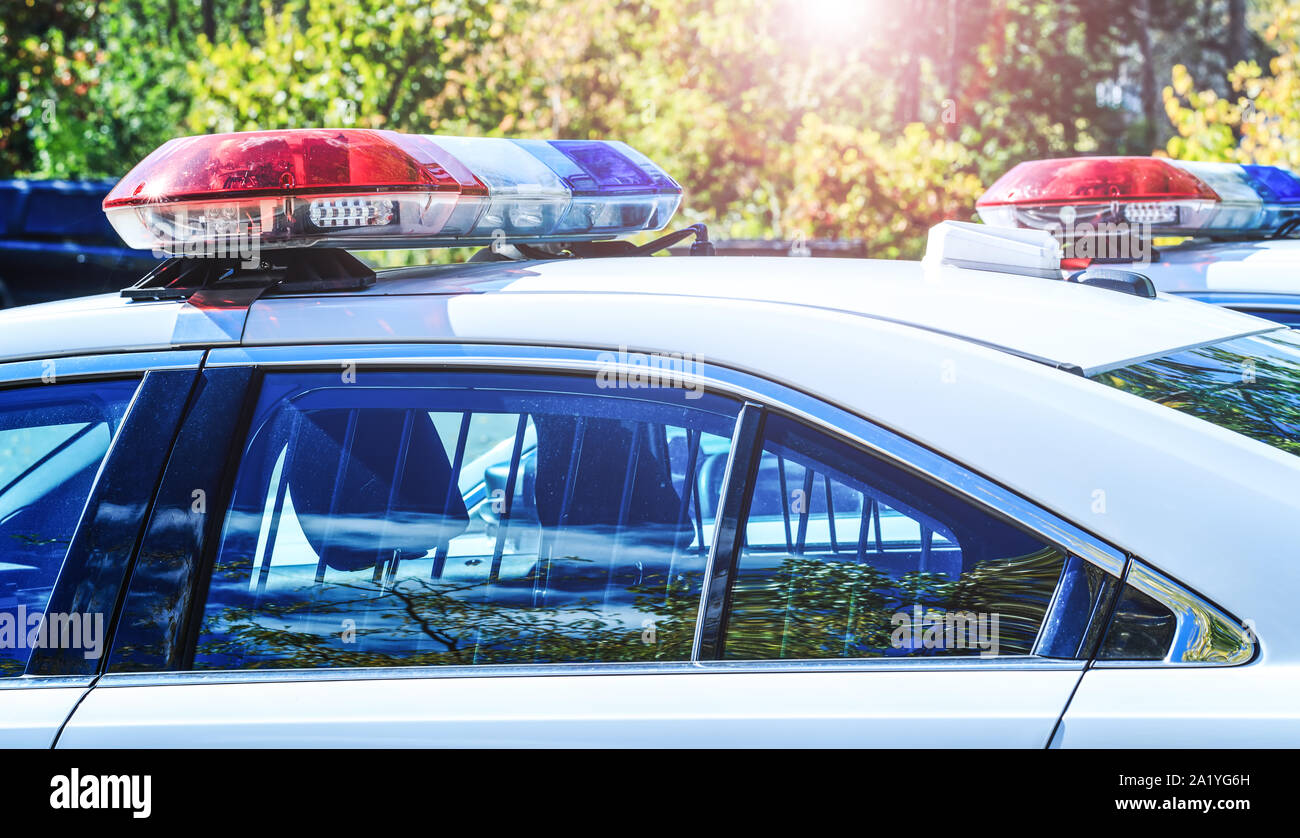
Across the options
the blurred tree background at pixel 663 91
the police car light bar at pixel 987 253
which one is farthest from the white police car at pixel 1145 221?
the blurred tree background at pixel 663 91

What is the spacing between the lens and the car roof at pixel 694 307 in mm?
1655

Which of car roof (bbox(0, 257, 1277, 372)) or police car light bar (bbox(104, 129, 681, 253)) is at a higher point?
police car light bar (bbox(104, 129, 681, 253))

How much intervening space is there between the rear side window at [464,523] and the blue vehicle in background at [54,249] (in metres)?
11.7

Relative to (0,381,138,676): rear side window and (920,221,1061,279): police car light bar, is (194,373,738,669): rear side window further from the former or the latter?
(920,221,1061,279): police car light bar

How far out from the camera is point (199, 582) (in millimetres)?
1683

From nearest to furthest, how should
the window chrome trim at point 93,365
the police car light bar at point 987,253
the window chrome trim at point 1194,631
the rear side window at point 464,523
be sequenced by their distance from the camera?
the window chrome trim at point 1194,631
the rear side window at point 464,523
the window chrome trim at point 93,365
the police car light bar at point 987,253

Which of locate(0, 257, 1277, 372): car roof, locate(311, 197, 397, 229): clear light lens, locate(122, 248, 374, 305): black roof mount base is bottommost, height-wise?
locate(0, 257, 1277, 372): car roof

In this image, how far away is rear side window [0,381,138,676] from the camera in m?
1.78

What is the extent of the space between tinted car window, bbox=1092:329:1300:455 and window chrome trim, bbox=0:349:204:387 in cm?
123

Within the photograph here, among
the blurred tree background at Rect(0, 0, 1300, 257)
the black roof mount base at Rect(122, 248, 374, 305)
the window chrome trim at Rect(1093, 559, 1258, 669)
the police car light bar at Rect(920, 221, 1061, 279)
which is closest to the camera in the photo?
the window chrome trim at Rect(1093, 559, 1258, 669)

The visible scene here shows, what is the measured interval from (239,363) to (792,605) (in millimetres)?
821

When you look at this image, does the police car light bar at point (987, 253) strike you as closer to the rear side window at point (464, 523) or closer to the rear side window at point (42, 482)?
the rear side window at point (464, 523)

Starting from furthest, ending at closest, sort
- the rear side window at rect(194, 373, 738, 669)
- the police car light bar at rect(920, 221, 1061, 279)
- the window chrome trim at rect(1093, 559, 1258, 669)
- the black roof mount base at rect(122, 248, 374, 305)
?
the police car light bar at rect(920, 221, 1061, 279), the black roof mount base at rect(122, 248, 374, 305), the rear side window at rect(194, 373, 738, 669), the window chrome trim at rect(1093, 559, 1258, 669)

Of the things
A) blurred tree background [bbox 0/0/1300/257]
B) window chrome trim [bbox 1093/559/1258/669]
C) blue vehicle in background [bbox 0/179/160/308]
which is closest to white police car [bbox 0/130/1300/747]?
window chrome trim [bbox 1093/559/1258/669]
